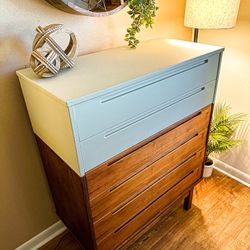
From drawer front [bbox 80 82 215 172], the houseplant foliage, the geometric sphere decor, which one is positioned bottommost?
drawer front [bbox 80 82 215 172]

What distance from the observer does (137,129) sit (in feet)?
3.20

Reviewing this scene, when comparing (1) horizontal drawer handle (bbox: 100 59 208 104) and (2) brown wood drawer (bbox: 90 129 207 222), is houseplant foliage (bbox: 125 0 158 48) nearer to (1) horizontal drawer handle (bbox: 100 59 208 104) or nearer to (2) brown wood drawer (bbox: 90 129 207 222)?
(1) horizontal drawer handle (bbox: 100 59 208 104)

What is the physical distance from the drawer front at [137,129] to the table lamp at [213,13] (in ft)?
1.21

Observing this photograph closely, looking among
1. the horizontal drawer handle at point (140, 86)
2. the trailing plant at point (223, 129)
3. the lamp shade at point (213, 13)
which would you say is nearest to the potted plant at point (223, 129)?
the trailing plant at point (223, 129)

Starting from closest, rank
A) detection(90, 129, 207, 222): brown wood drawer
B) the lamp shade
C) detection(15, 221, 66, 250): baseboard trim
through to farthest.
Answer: detection(90, 129, 207, 222): brown wood drawer
the lamp shade
detection(15, 221, 66, 250): baseboard trim

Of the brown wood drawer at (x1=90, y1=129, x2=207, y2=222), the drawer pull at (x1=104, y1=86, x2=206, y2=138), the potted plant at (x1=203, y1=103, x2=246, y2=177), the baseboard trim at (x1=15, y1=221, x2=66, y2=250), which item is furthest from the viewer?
the potted plant at (x1=203, y1=103, x2=246, y2=177)

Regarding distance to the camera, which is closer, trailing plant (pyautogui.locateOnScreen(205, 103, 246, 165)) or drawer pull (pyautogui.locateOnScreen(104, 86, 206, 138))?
drawer pull (pyautogui.locateOnScreen(104, 86, 206, 138))

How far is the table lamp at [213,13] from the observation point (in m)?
1.28

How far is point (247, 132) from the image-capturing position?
172 cm

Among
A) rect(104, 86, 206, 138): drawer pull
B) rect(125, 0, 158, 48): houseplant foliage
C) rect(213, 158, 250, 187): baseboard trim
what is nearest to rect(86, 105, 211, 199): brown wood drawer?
rect(104, 86, 206, 138): drawer pull

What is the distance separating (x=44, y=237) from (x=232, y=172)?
1.50 metres

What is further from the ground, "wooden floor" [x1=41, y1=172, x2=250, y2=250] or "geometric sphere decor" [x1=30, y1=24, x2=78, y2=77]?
"geometric sphere decor" [x1=30, y1=24, x2=78, y2=77]

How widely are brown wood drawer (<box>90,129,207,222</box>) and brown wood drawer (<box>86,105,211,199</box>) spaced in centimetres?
3

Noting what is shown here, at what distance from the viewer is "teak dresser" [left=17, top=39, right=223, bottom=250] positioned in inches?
32.7
